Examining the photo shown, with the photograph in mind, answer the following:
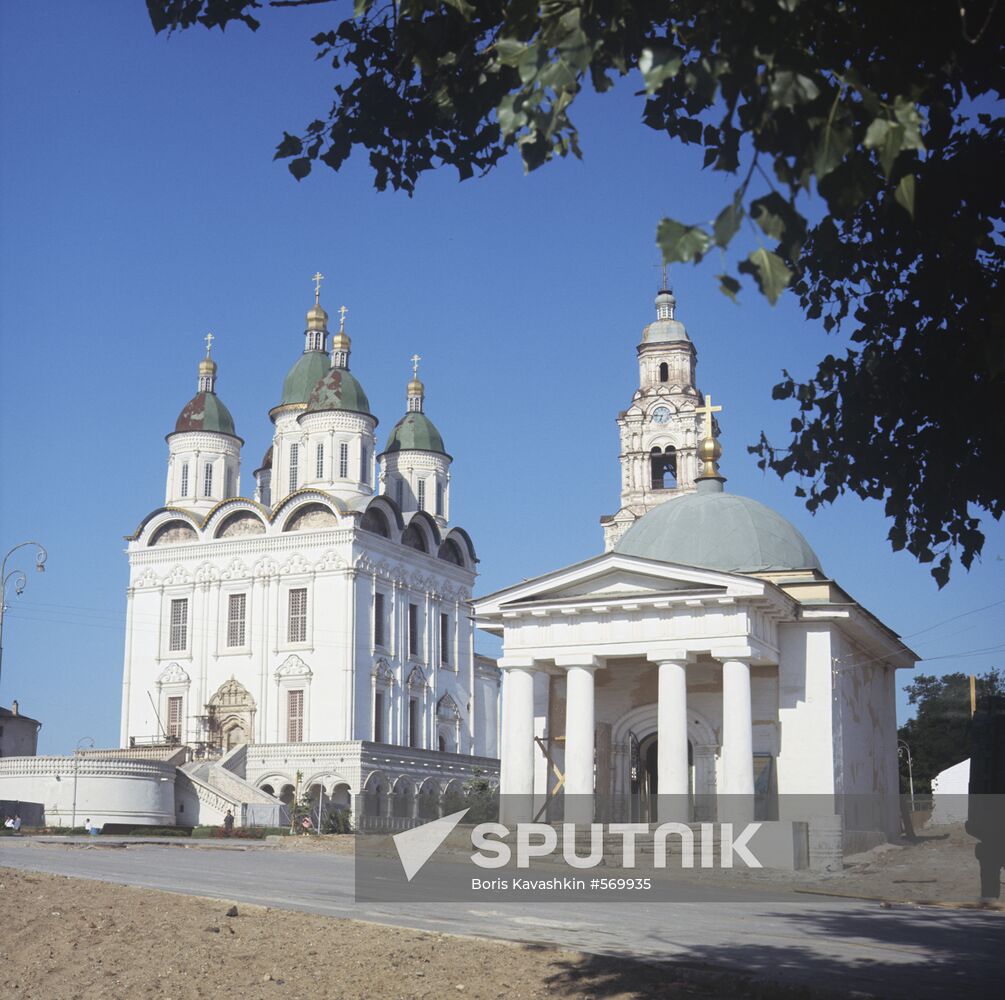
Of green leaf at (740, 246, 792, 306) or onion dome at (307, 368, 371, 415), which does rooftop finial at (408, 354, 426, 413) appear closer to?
onion dome at (307, 368, 371, 415)

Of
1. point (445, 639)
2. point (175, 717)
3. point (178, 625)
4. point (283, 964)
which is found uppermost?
point (178, 625)

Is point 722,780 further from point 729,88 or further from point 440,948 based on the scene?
point 729,88

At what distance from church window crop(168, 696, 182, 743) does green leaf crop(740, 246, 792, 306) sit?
55.7m

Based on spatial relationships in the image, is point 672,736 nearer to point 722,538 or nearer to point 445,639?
point 722,538

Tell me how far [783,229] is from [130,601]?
2284 inches

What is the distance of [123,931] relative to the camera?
34.7 feet

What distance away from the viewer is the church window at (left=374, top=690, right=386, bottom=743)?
2220 inches

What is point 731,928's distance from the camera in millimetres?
12242

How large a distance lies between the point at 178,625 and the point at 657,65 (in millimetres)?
56453

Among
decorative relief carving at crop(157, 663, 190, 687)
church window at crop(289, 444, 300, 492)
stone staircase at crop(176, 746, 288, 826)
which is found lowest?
stone staircase at crop(176, 746, 288, 826)

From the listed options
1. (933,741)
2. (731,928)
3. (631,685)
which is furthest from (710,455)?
(933,741)

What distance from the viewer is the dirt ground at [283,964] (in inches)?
341

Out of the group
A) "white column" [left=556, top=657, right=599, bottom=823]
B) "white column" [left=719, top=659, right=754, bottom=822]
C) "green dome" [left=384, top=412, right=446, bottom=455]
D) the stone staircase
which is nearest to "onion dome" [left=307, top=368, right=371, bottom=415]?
"green dome" [left=384, top=412, right=446, bottom=455]

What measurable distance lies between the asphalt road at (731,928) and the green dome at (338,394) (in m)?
42.9
